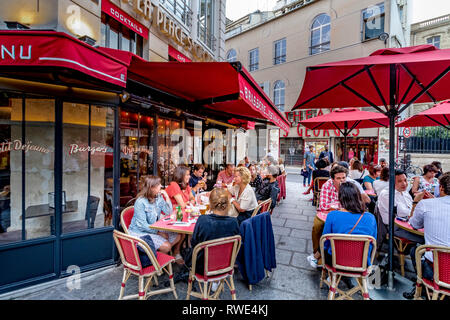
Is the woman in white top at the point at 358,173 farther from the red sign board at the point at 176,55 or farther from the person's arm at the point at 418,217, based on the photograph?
the red sign board at the point at 176,55

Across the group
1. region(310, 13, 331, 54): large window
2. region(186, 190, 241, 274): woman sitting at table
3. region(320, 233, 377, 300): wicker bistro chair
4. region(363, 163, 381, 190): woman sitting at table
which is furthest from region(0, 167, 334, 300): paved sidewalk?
region(310, 13, 331, 54): large window

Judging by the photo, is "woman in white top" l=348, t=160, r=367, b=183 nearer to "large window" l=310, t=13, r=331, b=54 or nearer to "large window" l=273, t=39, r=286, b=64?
"large window" l=310, t=13, r=331, b=54

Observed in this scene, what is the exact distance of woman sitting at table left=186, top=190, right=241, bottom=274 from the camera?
8.33ft

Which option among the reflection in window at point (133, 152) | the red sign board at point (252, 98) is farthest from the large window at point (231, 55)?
the red sign board at point (252, 98)

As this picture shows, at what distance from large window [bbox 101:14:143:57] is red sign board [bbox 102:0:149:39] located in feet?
0.63

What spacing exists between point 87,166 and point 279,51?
2131cm

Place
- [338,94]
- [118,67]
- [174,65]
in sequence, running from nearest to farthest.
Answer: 1. [118,67]
2. [174,65]
3. [338,94]

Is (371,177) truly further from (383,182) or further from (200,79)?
(200,79)

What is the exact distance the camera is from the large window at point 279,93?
20656 millimetres
